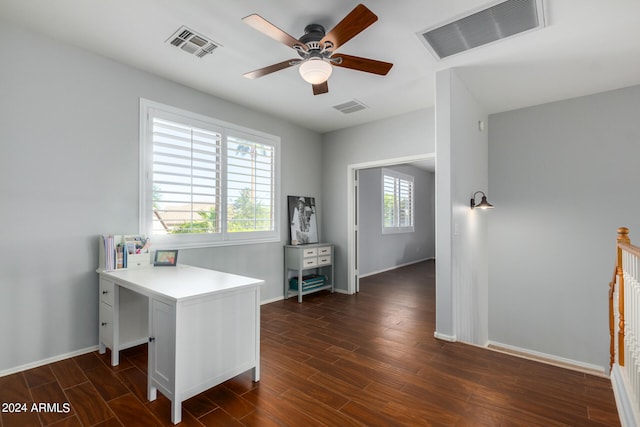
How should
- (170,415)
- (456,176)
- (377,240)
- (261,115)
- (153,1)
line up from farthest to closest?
(377,240)
(261,115)
(456,176)
(153,1)
(170,415)

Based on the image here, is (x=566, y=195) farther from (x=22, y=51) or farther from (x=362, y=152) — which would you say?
(x=22, y=51)

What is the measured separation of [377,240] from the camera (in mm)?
7332

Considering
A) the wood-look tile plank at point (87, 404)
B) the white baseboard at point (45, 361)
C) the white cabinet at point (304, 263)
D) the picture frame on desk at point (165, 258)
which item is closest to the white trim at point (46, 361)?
the white baseboard at point (45, 361)

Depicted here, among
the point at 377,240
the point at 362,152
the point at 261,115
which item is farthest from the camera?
the point at 377,240

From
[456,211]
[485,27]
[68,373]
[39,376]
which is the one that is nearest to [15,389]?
[39,376]

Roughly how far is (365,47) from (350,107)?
1.49m

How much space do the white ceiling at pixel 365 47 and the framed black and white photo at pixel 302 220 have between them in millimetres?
1569

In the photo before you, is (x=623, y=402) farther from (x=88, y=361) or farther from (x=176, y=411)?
(x=88, y=361)

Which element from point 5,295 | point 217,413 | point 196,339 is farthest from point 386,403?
point 5,295

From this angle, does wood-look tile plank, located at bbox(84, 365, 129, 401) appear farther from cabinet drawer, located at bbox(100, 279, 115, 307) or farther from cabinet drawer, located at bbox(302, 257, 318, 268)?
cabinet drawer, located at bbox(302, 257, 318, 268)

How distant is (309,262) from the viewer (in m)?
4.68

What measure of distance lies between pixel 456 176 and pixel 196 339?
285cm

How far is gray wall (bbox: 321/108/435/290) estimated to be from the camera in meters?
4.32

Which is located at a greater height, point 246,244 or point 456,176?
point 456,176
